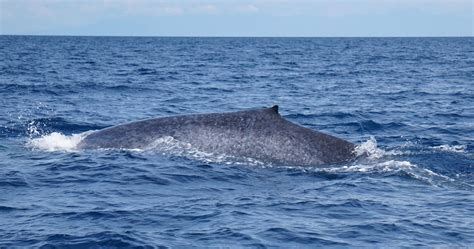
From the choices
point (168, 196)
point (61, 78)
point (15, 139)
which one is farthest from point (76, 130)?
point (61, 78)

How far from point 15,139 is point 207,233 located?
10.5 m

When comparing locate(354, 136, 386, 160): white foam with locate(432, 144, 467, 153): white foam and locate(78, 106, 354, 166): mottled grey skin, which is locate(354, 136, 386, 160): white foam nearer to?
locate(78, 106, 354, 166): mottled grey skin

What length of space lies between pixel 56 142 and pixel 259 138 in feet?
19.7

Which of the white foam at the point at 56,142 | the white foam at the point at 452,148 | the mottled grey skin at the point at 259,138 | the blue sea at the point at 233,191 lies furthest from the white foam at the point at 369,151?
the white foam at the point at 56,142

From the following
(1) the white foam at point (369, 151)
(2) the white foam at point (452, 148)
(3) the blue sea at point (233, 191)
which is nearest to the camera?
(3) the blue sea at point (233, 191)

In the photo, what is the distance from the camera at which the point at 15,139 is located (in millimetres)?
18953

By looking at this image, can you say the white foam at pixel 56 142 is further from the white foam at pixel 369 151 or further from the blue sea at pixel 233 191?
the white foam at pixel 369 151

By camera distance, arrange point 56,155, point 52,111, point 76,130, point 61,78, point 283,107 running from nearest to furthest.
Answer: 1. point 56,155
2. point 76,130
3. point 52,111
4. point 283,107
5. point 61,78

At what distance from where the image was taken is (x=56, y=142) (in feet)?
59.0

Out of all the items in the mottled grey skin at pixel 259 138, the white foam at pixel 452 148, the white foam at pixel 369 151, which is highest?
the mottled grey skin at pixel 259 138

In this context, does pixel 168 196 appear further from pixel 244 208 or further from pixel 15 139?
pixel 15 139

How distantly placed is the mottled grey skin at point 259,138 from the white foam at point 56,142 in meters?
2.72

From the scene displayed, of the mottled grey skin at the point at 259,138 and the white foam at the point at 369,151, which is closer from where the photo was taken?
the mottled grey skin at the point at 259,138

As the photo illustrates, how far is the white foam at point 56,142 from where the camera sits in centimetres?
1727
